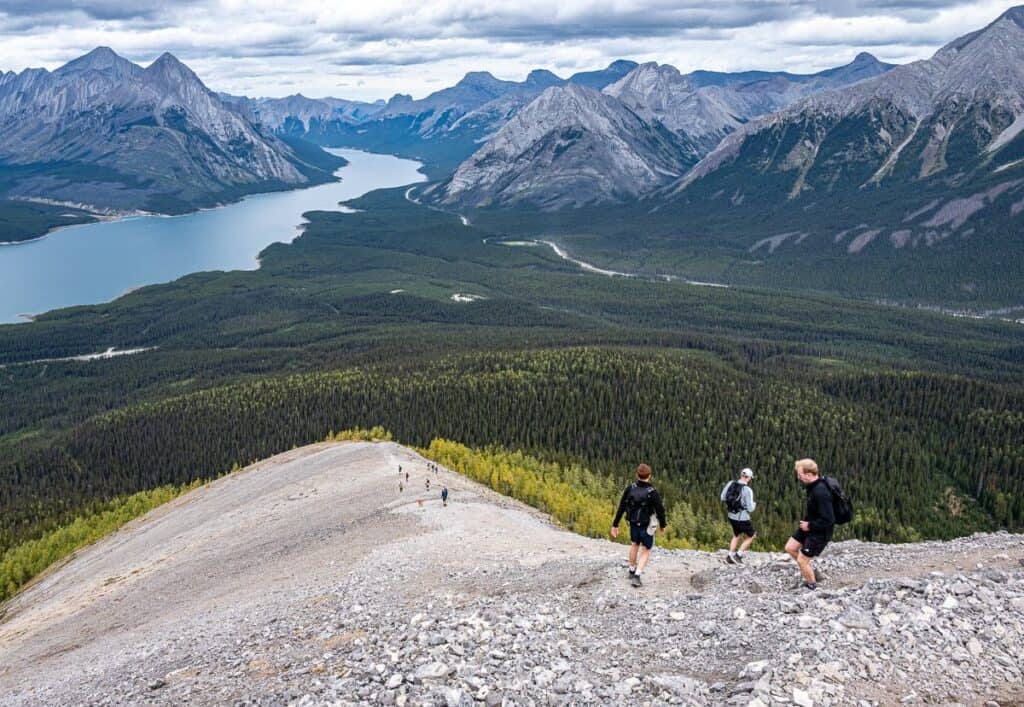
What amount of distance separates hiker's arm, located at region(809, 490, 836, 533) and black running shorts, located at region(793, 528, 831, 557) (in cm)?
22

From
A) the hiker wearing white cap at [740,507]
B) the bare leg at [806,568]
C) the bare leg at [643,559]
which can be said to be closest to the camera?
the bare leg at [806,568]

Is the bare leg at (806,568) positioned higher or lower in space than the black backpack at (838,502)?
lower

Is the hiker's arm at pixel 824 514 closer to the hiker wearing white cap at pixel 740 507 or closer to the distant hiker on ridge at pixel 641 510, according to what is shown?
the hiker wearing white cap at pixel 740 507

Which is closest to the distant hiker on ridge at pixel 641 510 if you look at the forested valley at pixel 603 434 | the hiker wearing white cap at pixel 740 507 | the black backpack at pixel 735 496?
the hiker wearing white cap at pixel 740 507

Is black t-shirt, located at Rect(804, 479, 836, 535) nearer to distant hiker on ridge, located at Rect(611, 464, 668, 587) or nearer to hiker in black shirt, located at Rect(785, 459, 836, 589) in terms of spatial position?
hiker in black shirt, located at Rect(785, 459, 836, 589)

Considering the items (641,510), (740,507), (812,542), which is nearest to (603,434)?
(740,507)

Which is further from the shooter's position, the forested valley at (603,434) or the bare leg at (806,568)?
the forested valley at (603,434)

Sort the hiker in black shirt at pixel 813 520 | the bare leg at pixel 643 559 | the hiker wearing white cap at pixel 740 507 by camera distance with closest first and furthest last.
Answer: the hiker in black shirt at pixel 813 520, the bare leg at pixel 643 559, the hiker wearing white cap at pixel 740 507

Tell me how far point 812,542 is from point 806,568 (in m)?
0.83

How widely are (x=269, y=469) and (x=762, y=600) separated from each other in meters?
69.8

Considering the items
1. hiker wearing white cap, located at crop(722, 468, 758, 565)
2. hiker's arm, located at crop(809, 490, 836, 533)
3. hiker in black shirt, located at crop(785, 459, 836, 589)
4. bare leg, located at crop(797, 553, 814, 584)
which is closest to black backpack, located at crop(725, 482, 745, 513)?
hiker wearing white cap, located at crop(722, 468, 758, 565)

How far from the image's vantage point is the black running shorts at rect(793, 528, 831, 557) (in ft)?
78.3

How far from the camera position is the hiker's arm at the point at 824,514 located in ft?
77.5

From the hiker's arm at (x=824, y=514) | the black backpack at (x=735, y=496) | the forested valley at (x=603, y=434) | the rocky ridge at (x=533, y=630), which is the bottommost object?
the forested valley at (x=603, y=434)
